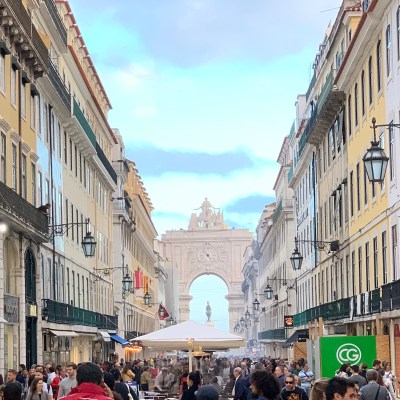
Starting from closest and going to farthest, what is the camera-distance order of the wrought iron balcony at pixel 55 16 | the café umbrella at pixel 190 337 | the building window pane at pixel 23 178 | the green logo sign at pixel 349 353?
1. the green logo sign at pixel 349 353
2. the café umbrella at pixel 190 337
3. the building window pane at pixel 23 178
4. the wrought iron balcony at pixel 55 16

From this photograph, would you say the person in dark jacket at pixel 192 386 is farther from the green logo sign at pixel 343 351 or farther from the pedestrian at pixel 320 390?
the pedestrian at pixel 320 390

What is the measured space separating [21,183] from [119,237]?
39134 mm

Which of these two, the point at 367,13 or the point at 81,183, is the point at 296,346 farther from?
the point at 367,13

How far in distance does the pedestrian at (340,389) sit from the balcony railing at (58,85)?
3096 centimetres

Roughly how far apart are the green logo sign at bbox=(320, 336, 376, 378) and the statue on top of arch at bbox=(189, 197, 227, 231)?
160044 millimetres

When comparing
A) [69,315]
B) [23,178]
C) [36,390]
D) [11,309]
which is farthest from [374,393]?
[69,315]

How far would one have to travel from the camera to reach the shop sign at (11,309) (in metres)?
31.8

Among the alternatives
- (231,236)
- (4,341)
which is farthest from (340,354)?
(231,236)

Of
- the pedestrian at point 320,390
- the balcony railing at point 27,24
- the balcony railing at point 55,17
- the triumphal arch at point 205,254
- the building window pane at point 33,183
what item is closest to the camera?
the pedestrian at point 320,390

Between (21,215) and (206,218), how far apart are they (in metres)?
159

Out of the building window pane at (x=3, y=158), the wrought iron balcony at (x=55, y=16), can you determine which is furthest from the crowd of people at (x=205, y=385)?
the wrought iron balcony at (x=55, y=16)

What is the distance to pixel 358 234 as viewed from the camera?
1554 inches

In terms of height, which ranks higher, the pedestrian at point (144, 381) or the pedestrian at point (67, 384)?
the pedestrian at point (67, 384)

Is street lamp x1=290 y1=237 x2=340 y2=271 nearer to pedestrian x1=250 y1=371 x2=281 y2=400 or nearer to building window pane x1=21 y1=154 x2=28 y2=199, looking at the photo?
building window pane x1=21 y1=154 x2=28 y2=199
